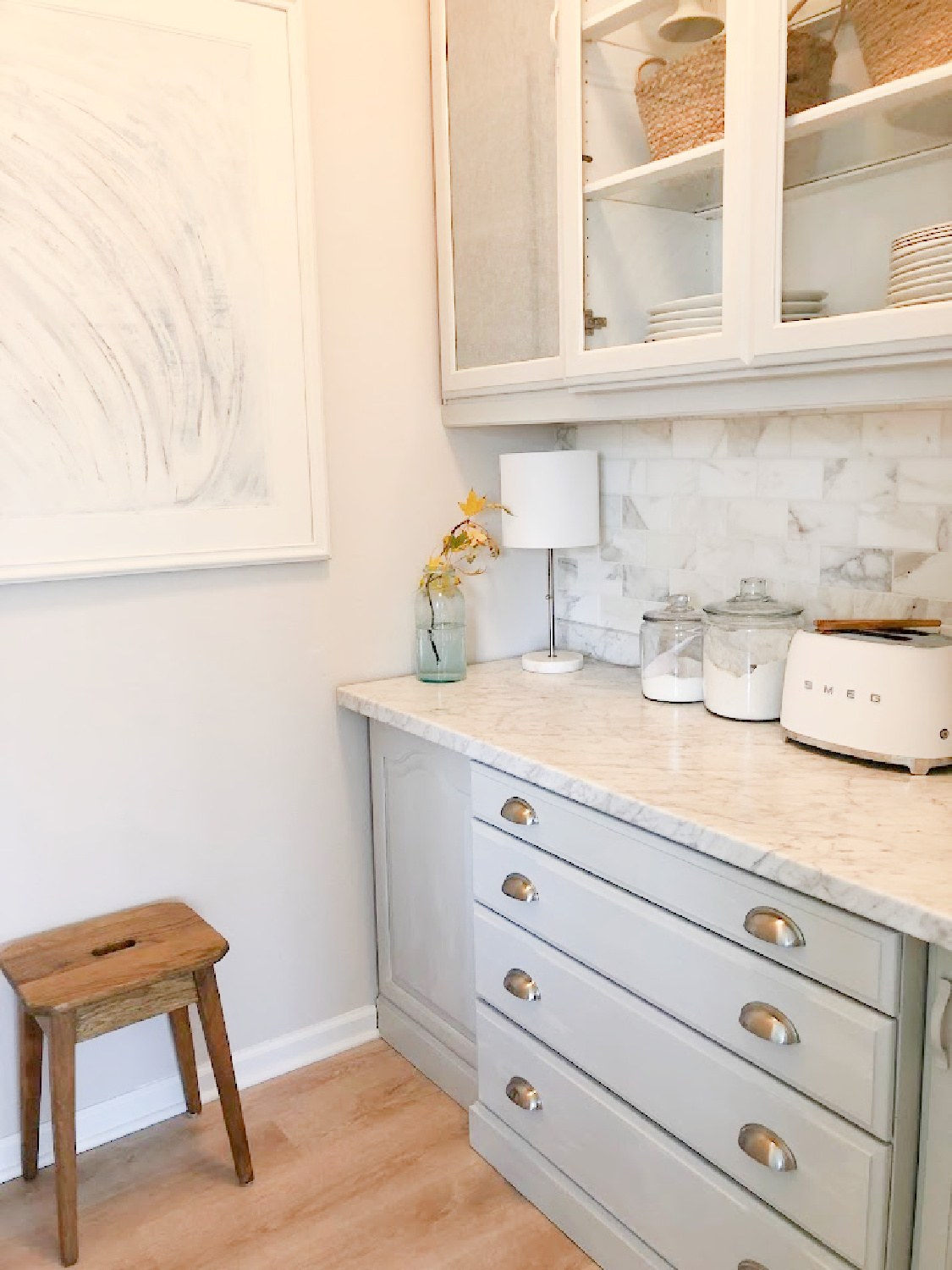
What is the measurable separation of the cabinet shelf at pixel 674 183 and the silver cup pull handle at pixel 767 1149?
136 cm

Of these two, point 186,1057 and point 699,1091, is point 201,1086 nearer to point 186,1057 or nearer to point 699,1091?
point 186,1057

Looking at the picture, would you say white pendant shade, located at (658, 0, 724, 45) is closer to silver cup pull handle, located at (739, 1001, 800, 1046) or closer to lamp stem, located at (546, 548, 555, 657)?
lamp stem, located at (546, 548, 555, 657)

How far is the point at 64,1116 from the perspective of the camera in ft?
5.77

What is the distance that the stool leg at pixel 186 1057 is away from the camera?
7.02ft

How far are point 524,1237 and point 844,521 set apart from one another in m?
1.40

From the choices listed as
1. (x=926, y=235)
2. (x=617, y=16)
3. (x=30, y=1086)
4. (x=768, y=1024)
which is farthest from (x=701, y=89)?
(x=30, y=1086)

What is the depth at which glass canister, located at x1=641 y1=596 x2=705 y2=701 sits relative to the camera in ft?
6.80

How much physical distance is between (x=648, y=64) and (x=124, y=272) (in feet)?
3.31

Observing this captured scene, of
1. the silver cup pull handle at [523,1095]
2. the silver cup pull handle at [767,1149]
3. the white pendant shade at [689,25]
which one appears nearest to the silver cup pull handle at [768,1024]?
the silver cup pull handle at [767,1149]

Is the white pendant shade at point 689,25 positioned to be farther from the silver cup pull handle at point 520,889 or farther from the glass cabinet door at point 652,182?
the silver cup pull handle at point 520,889

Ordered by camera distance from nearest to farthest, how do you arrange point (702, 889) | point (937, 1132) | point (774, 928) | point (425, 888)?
point (937, 1132)
point (774, 928)
point (702, 889)
point (425, 888)

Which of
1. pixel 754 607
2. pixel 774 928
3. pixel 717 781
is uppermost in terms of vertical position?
pixel 754 607

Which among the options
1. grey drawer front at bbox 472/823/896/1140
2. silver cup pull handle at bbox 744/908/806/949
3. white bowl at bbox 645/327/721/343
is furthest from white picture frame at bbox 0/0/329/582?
Result: silver cup pull handle at bbox 744/908/806/949

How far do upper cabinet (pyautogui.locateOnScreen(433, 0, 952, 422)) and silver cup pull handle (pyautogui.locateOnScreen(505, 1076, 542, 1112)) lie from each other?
1.23 metres
